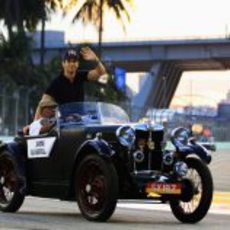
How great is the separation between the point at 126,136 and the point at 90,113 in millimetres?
1062

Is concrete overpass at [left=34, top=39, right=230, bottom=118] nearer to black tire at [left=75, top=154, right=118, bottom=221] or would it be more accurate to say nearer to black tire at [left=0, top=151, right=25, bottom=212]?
black tire at [left=0, top=151, right=25, bottom=212]

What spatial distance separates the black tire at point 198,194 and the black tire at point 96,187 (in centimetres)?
105

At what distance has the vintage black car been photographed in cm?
1027

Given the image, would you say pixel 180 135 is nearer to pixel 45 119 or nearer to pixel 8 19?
pixel 45 119

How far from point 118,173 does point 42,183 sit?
1403 millimetres

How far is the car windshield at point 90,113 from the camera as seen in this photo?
438 inches

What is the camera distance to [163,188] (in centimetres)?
1026

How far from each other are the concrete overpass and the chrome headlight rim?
70297 millimetres

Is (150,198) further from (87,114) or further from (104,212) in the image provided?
(87,114)

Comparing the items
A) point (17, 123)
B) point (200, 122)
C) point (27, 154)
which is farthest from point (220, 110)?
point (27, 154)

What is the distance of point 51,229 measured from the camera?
376 inches

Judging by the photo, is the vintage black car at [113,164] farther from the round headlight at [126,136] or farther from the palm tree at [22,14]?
the palm tree at [22,14]

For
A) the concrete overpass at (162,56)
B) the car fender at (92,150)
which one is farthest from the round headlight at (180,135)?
the concrete overpass at (162,56)

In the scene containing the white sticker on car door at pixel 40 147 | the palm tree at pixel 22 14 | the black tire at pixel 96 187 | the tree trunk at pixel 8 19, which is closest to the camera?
the black tire at pixel 96 187
